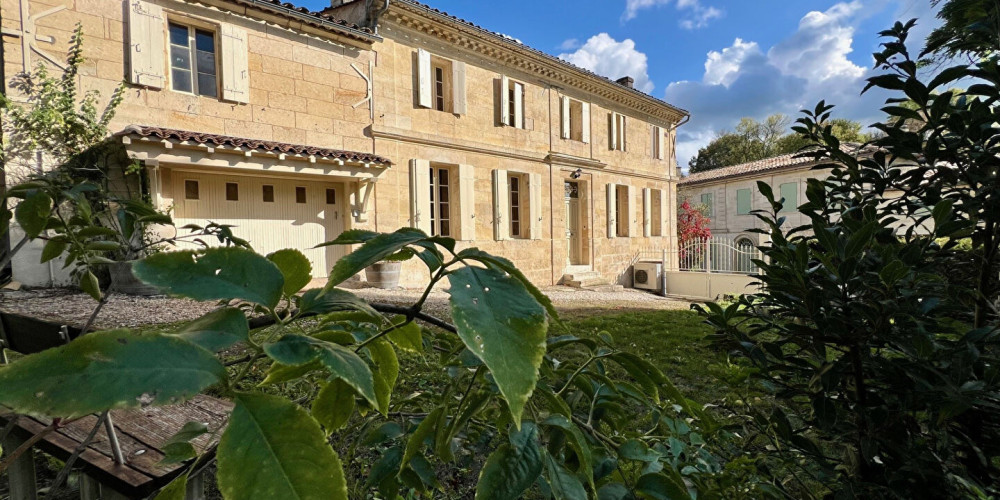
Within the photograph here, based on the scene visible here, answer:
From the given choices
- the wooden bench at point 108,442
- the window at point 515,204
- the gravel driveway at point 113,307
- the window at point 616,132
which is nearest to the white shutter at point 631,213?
the window at point 616,132

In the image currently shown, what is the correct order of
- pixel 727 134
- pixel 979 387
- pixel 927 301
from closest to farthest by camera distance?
pixel 979 387, pixel 927 301, pixel 727 134

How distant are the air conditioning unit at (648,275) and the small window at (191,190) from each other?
11.5m

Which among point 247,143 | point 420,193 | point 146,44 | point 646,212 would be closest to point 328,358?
point 247,143

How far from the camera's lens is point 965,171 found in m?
1.08

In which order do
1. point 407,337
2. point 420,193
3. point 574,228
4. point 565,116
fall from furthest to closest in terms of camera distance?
point 574,228 → point 565,116 → point 420,193 → point 407,337

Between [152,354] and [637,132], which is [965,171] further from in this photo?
[637,132]

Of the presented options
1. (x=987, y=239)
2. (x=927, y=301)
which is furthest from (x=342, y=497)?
(x=987, y=239)

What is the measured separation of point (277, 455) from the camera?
279mm

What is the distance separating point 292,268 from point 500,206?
433 inches

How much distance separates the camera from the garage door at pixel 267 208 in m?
7.63

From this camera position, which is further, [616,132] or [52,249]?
[616,132]

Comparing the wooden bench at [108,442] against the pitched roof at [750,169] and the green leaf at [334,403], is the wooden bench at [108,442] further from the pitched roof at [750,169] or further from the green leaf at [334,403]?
the pitched roof at [750,169]

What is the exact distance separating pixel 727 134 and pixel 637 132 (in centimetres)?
2271

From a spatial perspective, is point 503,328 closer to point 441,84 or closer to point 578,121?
point 441,84
